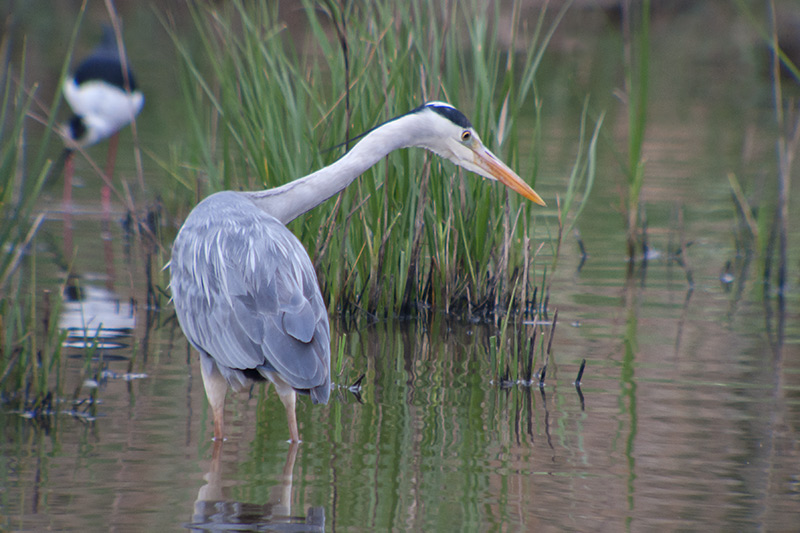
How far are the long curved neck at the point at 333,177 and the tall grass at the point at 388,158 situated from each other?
2.29 feet

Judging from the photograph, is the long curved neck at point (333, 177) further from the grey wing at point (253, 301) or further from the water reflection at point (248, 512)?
the water reflection at point (248, 512)

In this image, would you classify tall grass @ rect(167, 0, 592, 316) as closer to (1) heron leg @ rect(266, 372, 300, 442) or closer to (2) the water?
(2) the water

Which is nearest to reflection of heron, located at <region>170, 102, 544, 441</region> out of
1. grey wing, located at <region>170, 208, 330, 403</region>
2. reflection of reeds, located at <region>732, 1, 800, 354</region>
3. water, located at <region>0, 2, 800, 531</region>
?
grey wing, located at <region>170, 208, 330, 403</region>

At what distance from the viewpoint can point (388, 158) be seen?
6.00 metres

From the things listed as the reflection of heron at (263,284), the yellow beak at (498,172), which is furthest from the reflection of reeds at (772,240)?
the reflection of heron at (263,284)

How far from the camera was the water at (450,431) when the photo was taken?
3650 millimetres

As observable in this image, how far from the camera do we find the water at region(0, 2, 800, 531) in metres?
3.65

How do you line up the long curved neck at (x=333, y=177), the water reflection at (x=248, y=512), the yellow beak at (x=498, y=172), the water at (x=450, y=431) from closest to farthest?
1. the water reflection at (x=248, y=512)
2. the water at (x=450, y=431)
3. the long curved neck at (x=333, y=177)
4. the yellow beak at (x=498, y=172)

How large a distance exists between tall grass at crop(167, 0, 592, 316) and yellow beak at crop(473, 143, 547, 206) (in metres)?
0.52

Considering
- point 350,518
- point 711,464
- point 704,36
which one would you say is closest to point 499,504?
point 350,518

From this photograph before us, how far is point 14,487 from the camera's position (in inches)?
145

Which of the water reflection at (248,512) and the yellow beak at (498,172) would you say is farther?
the yellow beak at (498,172)

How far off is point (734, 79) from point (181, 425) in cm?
1804

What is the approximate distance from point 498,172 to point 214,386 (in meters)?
1.83
